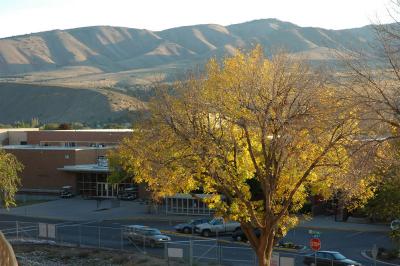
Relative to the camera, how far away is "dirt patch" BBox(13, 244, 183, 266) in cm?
3125

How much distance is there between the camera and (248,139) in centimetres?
2006

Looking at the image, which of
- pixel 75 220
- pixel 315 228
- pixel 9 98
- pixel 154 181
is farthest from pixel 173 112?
pixel 9 98

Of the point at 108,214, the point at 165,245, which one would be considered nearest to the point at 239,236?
the point at 165,245

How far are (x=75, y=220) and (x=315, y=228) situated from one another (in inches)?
730

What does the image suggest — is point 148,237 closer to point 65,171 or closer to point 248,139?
point 248,139

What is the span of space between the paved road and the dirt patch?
61.0 inches

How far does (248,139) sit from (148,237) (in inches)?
690

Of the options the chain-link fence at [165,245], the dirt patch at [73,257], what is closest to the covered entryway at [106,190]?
the chain-link fence at [165,245]

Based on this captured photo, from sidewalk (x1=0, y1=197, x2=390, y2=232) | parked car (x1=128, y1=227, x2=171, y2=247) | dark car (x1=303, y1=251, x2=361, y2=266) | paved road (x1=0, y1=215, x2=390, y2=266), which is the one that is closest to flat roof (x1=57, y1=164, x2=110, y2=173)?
sidewalk (x1=0, y1=197, x2=390, y2=232)

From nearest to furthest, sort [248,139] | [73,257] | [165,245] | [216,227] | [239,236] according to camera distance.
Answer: [248,139] → [165,245] → [73,257] → [239,236] → [216,227]

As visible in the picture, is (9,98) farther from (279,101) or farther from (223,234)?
(279,101)

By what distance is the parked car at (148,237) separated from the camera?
1412 inches

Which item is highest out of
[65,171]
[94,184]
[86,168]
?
[86,168]

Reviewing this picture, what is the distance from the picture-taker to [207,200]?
21688mm
